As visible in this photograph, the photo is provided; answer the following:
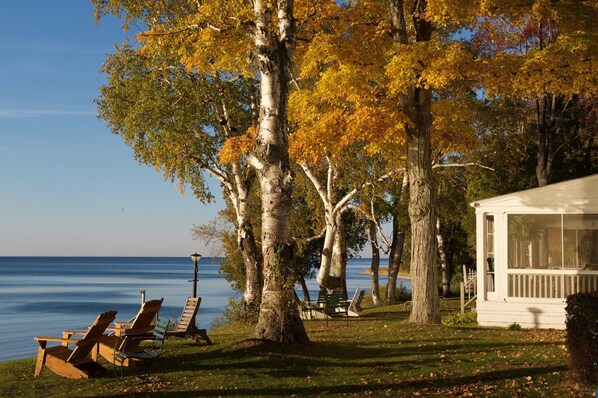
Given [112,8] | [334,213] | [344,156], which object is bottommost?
[334,213]

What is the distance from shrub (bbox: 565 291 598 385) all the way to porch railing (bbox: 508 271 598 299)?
902cm

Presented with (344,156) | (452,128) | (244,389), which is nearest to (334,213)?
(344,156)

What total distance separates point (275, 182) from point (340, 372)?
12.9 ft

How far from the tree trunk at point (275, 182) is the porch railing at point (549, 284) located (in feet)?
24.3

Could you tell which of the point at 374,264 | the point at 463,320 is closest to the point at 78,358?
the point at 463,320

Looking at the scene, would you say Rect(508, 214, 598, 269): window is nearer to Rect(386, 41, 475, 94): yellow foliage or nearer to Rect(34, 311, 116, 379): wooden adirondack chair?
Rect(386, 41, 475, 94): yellow foliage

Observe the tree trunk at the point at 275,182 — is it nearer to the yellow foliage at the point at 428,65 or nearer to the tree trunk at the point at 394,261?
the yellow foliage at the point at 428,65

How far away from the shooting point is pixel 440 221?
36.9 meters

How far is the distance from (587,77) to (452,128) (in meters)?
3.91

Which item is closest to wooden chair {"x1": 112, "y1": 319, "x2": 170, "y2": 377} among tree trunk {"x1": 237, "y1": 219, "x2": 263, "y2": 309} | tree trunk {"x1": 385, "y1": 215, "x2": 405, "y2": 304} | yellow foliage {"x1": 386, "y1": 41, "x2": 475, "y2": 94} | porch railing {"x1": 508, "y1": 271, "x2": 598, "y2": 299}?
yellow foliage {"x1": 386, "y1": 41, "x2": 475, "y2": 94}

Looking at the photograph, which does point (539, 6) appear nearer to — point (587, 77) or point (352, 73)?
point (587, 77)

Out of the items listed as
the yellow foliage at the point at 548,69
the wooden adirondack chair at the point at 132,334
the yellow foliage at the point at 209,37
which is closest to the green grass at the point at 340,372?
the wooden adirondack chair at the point at 132,334

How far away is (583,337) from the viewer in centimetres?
988

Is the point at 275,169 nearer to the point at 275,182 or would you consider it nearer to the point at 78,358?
the point at 275,182
